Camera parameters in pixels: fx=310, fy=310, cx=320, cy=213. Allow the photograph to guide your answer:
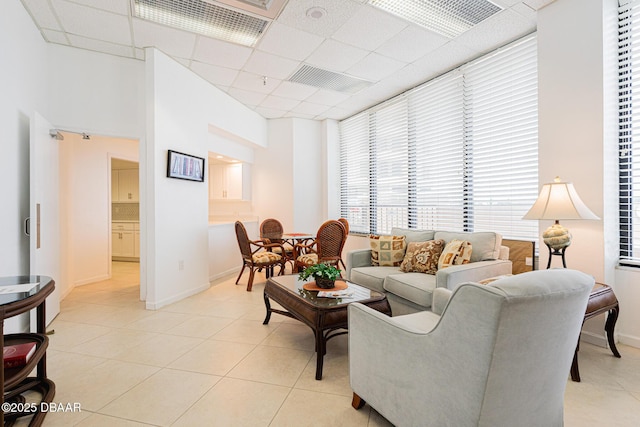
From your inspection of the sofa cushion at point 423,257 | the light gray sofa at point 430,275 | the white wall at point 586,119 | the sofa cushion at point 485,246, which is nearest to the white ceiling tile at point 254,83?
the light gray sofa at point 430,275

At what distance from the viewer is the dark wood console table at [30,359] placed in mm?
1519

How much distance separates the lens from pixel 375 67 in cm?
412

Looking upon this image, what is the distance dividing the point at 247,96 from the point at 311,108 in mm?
1215

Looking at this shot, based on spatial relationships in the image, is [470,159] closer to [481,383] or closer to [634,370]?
[634,370]

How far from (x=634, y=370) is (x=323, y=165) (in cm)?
528

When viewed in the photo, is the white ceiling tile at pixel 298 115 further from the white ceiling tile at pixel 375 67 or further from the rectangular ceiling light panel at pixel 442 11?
the rectangular ceiling light panel at pixel 442 11

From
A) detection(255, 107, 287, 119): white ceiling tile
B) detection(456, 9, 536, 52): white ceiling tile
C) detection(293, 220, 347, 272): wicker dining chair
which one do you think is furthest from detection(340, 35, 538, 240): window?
detection(255, 107, 287, 119): white ceiling tile

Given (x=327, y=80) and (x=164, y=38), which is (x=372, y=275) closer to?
(x=327, y=80)

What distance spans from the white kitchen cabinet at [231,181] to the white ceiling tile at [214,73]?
2.22 metres

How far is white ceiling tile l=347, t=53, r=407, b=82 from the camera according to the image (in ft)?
12.8

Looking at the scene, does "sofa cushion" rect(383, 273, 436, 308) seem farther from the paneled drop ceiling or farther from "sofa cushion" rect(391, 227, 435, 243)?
the paneled drop ceiling

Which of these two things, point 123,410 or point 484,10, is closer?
point 123,410

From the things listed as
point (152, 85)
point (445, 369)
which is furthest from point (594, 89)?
point (152, 85)

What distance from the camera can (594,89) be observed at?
8.68 ft
